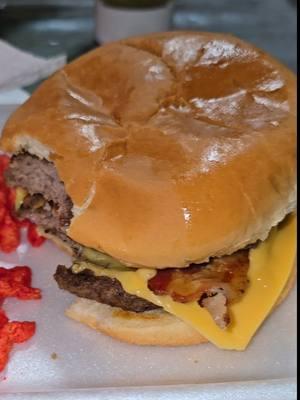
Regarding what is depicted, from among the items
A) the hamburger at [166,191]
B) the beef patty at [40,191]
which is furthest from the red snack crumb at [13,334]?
the beef patty at [40,191]

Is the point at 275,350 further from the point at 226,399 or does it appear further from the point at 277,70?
the point at 277,70

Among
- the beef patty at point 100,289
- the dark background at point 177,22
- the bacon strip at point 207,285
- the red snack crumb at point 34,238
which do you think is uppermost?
the bacon strip at point 207,285

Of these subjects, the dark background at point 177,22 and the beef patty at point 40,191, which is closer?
the beef patty at point 40,191

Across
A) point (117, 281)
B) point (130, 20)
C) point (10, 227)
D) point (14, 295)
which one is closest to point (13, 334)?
point (14, 295)

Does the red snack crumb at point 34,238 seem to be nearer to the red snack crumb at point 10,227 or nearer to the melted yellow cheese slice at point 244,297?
the red snack crumb at point 10,227

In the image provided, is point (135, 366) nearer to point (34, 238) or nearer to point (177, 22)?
point (34, 238)
